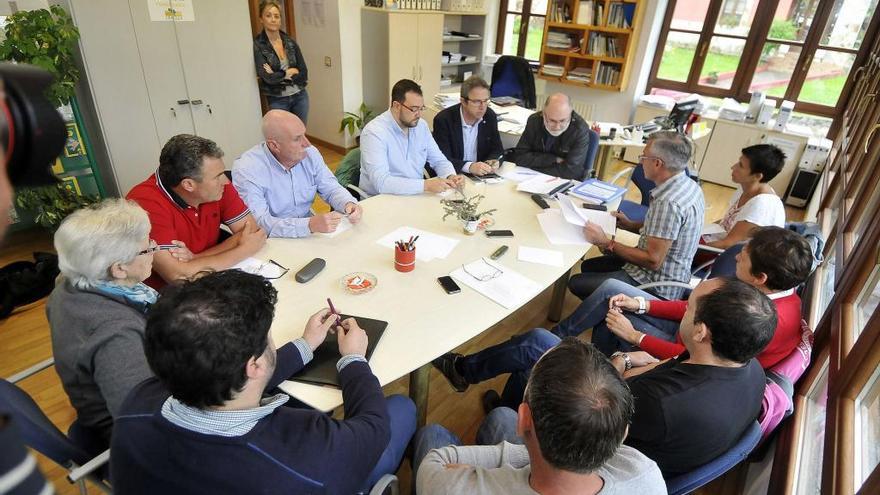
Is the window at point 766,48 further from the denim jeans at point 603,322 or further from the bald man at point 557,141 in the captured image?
the denim jeans at point 603,322

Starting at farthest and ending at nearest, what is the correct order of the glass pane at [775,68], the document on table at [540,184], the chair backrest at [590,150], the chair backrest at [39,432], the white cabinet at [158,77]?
the glass pane at [775,68]
the chair backrest at [590,150]
the white cabinet at [158,77]
the document on table at [540,184]
the chair backrest at [39,432]

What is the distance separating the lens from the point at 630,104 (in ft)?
18.5

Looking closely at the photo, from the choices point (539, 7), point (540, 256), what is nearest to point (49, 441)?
point (540, 256)

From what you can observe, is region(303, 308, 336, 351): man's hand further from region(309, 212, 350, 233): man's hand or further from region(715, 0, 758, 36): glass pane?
region(715, 0, 758, 36): glass pane

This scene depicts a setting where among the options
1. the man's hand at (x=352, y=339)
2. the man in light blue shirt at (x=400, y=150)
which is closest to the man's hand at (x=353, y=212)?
the man in light blue shirt at (x=400, y=150)

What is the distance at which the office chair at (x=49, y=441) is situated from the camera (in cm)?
117

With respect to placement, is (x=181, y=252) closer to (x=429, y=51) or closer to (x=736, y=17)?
(x=429, y=51)

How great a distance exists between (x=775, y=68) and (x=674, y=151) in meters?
3.97

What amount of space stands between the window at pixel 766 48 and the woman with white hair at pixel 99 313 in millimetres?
5907

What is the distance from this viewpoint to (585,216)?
102 inches

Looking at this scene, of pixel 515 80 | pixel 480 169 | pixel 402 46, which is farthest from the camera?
pixel 515 80

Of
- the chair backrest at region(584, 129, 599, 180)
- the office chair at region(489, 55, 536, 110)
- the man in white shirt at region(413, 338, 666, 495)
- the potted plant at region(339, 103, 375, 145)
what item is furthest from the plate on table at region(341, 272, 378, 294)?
the office chair at region(489, 55, 536, 110)

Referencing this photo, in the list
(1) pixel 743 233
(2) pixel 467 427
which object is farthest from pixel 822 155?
(2) pixel 467 427

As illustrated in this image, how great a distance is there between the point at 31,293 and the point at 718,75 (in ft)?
21.7
